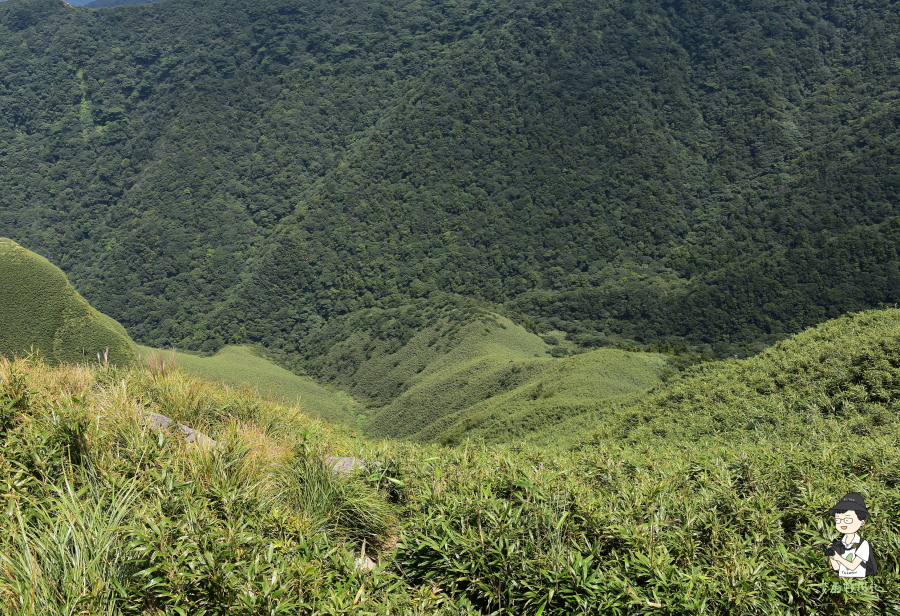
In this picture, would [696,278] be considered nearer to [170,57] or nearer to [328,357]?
[328,357]

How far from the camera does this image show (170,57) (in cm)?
14662

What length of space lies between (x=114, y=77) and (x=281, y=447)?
170982 mm

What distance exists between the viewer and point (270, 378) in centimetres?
7156

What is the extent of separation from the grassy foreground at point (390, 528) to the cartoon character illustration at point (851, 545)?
152 mm

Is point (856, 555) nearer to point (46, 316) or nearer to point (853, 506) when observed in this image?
point (853, 506)

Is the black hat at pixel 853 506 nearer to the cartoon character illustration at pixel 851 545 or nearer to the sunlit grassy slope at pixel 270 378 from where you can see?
the cartoon character illustration at pixel 851 545

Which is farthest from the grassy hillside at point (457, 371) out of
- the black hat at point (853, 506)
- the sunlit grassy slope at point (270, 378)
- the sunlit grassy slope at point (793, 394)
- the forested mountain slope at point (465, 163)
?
the black hat at point (853, 506)

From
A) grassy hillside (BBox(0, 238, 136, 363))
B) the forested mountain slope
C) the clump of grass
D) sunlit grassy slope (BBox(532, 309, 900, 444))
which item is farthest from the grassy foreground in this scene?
the forested mountain slope

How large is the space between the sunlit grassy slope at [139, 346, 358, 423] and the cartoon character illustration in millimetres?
52100

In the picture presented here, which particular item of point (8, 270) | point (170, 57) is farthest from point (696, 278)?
point (170, 57)

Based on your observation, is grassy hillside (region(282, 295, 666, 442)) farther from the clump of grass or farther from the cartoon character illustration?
the clump of grass

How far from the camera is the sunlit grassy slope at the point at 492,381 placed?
36844 mm

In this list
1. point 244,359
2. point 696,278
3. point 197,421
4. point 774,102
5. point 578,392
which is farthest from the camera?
point 774,102

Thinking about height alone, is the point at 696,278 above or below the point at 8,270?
below
